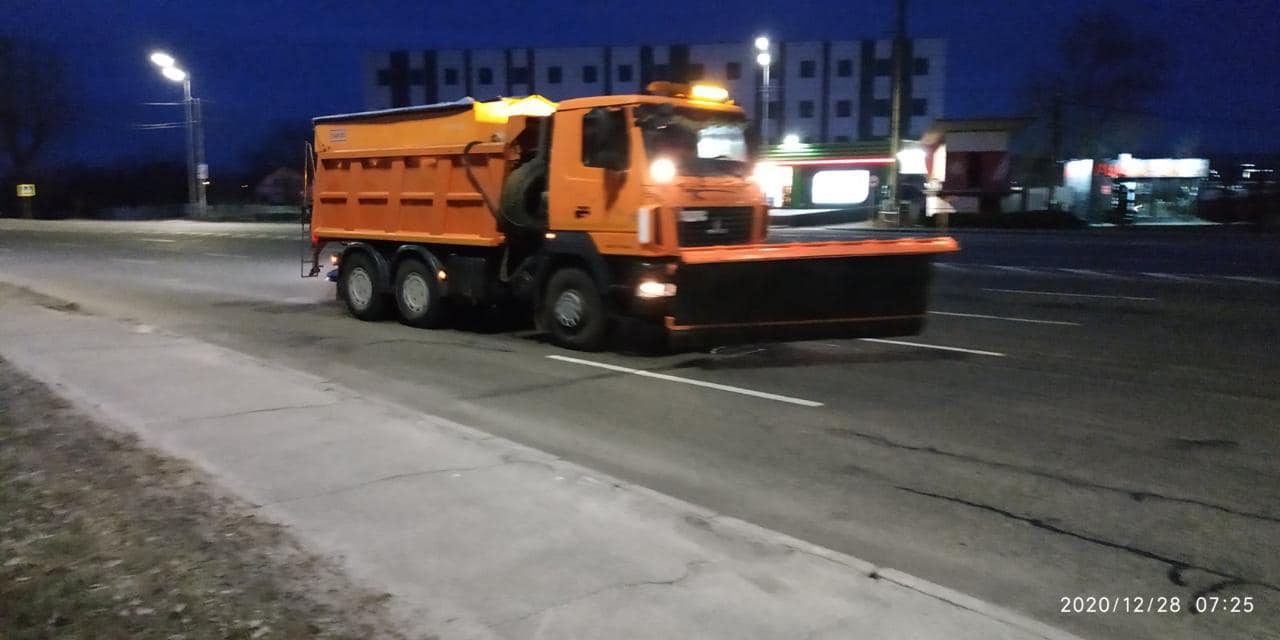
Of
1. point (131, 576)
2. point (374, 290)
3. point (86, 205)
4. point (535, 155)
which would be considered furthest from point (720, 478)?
point (86, 205)

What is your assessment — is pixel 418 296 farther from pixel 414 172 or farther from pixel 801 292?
pixel 801 292

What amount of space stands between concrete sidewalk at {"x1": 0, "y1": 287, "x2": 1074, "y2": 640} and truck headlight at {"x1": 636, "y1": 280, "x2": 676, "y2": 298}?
3357 mm

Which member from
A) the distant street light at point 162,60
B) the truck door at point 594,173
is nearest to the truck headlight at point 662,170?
the truck door at point 594,173

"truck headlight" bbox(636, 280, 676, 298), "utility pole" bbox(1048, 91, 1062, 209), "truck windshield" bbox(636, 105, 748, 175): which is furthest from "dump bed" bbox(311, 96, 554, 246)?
"utility pole" bbox(1048, 91, 1062, 209)

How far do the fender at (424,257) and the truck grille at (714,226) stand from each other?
4.02 metres

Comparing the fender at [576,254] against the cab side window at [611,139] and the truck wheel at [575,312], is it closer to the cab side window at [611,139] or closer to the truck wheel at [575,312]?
the truck wheel at [575,312]

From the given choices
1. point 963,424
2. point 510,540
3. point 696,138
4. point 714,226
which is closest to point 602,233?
point 714,226

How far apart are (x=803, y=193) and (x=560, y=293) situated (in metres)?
49.5

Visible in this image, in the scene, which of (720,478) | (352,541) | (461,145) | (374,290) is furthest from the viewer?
(374,290)

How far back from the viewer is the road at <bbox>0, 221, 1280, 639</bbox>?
5324 millimetres

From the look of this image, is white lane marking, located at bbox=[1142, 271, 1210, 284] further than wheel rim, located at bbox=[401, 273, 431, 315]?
Yes

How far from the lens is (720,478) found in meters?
6.77

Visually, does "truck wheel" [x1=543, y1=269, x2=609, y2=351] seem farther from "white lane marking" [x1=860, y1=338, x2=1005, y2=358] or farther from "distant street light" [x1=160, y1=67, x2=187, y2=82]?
"distant street light" [x1=160, y1=67, x2=187, y2=82]

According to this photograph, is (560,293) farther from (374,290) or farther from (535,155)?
(374,290)
